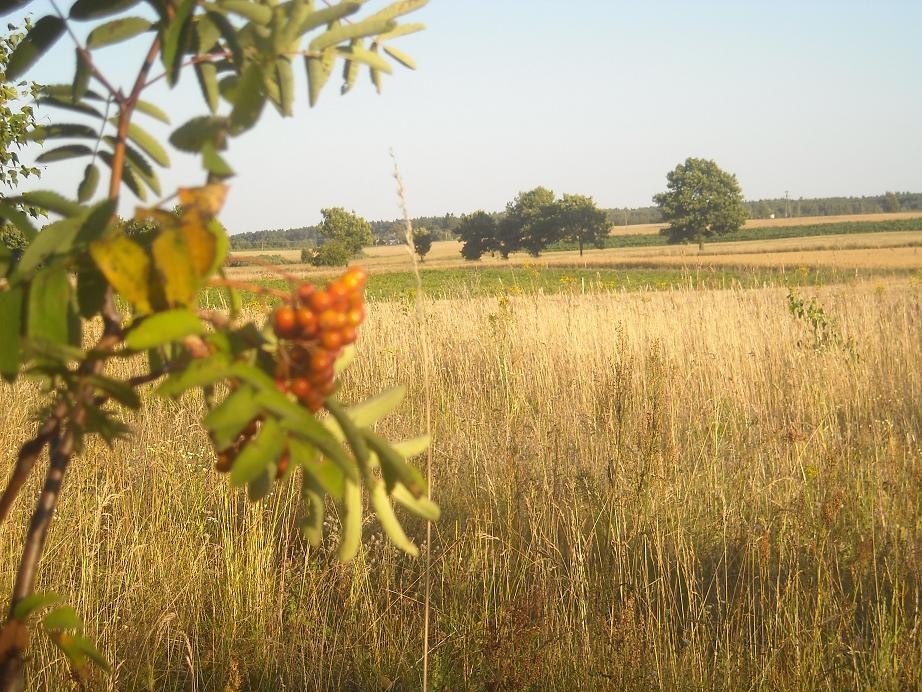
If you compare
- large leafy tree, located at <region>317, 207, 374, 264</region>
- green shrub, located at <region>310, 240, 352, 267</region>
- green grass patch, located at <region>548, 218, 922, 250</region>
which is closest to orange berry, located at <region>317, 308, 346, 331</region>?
green shrub, located at <region>310, 240, 352, 267</region>

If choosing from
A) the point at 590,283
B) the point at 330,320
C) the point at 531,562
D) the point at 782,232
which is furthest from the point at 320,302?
the point at 782,232

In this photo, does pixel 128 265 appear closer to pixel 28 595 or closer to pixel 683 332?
pixel 28 595

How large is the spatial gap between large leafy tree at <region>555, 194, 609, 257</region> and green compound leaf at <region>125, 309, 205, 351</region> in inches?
2448

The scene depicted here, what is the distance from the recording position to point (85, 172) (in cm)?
93

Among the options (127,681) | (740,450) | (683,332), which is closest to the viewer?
(127,681)

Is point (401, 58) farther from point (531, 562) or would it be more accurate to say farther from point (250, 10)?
point (531, 562)

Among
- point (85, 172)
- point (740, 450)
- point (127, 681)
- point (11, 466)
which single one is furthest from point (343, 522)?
point (740, 450)

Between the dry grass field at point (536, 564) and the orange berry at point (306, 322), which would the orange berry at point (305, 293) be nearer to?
the orange berry at point (306, 322)

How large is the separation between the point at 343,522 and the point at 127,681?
5.70 feet

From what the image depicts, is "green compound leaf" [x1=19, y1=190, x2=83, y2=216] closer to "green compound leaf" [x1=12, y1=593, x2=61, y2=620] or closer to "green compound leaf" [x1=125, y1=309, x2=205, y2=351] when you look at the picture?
"green compound leaf" [x1=125, y1=309, x2=205, y2=351]

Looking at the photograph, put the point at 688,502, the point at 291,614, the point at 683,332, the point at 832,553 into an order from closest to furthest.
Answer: the point at 291,614 → the point at 832,553 → the point at 688,502 → the point at 683,332

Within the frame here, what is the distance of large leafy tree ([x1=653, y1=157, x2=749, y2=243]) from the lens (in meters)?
58.8

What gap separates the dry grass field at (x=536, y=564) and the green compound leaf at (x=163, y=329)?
5.71 ft

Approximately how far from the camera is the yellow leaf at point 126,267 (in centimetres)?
60
